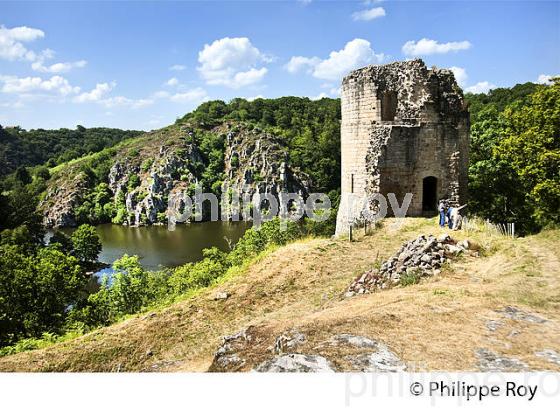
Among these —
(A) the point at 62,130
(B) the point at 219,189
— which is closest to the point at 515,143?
(B) the point at 219,189

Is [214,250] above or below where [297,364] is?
below

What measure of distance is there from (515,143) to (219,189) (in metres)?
69.0

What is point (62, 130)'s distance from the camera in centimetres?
13062

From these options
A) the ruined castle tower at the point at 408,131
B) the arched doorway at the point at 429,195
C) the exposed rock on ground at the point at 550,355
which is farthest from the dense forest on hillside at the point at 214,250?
the exposed rock on ground at the point at 550,355

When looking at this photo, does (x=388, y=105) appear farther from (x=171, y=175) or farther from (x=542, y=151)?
(x=171, y=175)

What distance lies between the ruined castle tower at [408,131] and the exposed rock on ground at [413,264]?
214 inches

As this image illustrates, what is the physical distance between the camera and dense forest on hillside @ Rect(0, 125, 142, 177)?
9175cm

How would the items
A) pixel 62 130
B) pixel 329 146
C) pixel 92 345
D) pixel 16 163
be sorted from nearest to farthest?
pixel 92 345 → pixel 329 146 → pixel 16 163 → pixel 62 130

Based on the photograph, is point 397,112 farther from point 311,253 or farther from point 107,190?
point 107,190

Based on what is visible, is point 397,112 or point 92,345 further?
point 397,112

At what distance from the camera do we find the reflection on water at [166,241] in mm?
47125

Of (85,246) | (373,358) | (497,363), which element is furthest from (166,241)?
(497,363)

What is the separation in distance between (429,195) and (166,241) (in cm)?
4612

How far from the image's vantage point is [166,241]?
188 ft
